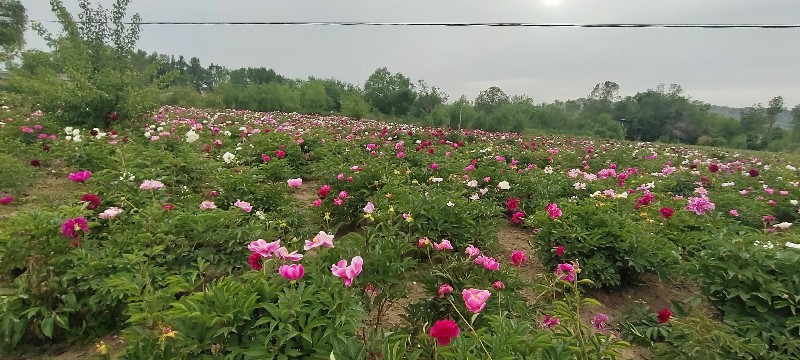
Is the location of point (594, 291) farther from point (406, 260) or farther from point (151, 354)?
point (151, 354)

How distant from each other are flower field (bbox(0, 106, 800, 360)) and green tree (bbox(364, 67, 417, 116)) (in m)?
29.7

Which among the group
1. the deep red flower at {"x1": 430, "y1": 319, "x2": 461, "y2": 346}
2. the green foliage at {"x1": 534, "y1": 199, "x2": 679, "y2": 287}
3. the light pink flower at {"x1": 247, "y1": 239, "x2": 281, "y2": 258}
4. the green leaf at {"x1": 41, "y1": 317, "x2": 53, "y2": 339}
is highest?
the light pink flower at {"x1": 247, "y1": 239, "x2": 281, "y2": 258}

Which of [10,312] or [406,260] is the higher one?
[406,260]

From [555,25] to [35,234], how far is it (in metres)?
4.94

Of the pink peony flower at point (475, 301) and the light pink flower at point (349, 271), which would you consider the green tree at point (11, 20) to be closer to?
the light pink flower at point (349, 271)

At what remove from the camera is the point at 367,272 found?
Answer: 1.90 metres

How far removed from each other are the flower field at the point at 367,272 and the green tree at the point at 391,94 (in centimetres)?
2970

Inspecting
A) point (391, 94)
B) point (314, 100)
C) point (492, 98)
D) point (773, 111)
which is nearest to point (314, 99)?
point (314, 100)

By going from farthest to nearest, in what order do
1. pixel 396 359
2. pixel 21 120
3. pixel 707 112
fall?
pixel 707 112 < pixel 21 120 < pixel 396 359

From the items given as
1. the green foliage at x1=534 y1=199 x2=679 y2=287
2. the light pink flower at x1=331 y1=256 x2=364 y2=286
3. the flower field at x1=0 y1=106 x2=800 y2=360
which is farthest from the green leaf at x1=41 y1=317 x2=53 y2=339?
the green foliage at x1=534 y1=199 x2=679 y2=287

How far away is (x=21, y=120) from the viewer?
616 cm

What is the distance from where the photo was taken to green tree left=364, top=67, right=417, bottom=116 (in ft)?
111

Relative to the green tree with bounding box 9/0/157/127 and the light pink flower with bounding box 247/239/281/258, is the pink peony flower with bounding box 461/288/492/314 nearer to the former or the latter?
the light pink flower with bounding box 247/239/281/258

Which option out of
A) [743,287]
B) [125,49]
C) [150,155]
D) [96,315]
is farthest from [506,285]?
[125,49]
